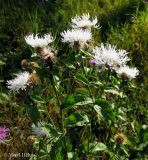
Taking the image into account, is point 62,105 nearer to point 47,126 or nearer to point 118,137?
point 47,126

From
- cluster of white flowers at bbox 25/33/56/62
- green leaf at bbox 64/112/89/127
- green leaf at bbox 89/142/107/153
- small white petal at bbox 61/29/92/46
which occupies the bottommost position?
green leaf at bbox 89/142/107/153

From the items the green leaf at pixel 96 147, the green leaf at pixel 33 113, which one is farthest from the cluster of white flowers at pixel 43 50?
the green leaf at pixel 96 147

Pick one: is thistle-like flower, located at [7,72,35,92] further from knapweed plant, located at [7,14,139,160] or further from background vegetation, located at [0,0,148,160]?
background vegetation, located at [0,0,148,160]

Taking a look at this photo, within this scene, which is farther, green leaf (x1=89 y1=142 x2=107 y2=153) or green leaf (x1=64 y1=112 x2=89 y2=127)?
green leaf (x1=89 y1=142 x2=107 y2=153)

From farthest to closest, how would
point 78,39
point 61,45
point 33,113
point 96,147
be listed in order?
point 61,45, point 96,147, point 78,39, point 33,113

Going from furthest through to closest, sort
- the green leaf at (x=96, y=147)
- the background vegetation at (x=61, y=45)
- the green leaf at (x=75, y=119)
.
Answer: the background vegetation at (x=61, y=45), the green leaf at (x=96, y=147), the green leaf at (x=75, y=119)

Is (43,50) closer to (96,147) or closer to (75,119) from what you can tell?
(75,119)

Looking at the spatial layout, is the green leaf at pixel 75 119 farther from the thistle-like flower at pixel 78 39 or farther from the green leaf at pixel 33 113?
the thistle-like flower at pixel 78 39

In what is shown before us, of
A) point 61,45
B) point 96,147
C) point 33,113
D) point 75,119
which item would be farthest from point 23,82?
point 61,45

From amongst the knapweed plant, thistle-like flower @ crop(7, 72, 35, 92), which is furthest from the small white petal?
thistle-like flower @ crop(7, 72, 35, 92)
